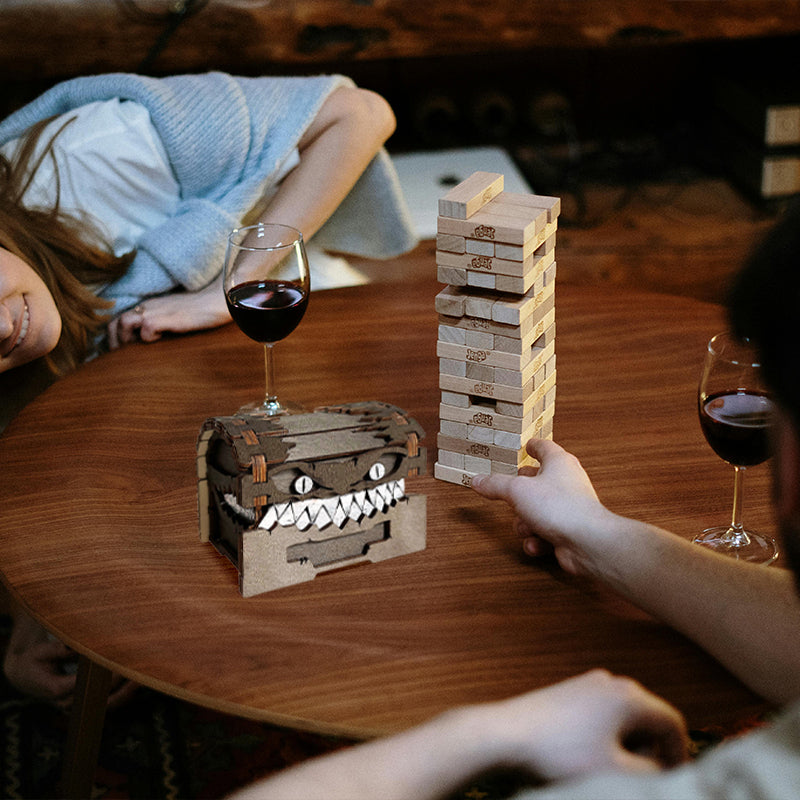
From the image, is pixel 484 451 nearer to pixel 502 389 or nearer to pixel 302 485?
pixel 502 389

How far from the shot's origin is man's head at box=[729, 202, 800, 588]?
0.53 meters

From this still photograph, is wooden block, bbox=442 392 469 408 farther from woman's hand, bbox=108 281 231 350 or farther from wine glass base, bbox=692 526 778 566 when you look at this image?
woman's hand, bbox=108 281 231 350

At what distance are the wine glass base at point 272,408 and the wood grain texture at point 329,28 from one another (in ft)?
5.73

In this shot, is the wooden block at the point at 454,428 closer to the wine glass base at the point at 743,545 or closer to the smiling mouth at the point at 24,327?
the wine glass base at the point at 743,545

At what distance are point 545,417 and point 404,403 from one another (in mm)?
222

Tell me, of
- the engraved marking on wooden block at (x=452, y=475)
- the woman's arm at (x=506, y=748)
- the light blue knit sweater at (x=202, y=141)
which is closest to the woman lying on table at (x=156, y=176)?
the light blue knit sweater at (x=202, y=141)

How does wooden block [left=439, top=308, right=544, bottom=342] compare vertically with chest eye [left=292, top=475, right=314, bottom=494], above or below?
above

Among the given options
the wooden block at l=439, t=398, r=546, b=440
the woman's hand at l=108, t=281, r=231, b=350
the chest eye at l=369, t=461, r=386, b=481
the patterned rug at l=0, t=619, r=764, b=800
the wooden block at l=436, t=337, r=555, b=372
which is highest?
the wooden block at l=436, t=337, r=555, b=372

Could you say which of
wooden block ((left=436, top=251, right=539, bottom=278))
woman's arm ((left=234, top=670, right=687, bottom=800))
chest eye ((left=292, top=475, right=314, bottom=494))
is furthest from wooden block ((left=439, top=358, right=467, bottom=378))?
woman's arm ((left=234, top=670, right=687, bottom=800))

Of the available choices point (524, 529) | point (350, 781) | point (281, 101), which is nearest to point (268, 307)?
point (524, 529)

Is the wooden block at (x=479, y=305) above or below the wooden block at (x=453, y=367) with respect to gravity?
above

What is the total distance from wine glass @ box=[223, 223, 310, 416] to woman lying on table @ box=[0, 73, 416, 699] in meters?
0.36

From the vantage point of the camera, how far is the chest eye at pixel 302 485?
91 centimetres

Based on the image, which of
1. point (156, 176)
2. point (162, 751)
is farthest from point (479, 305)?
point (162, 751)
